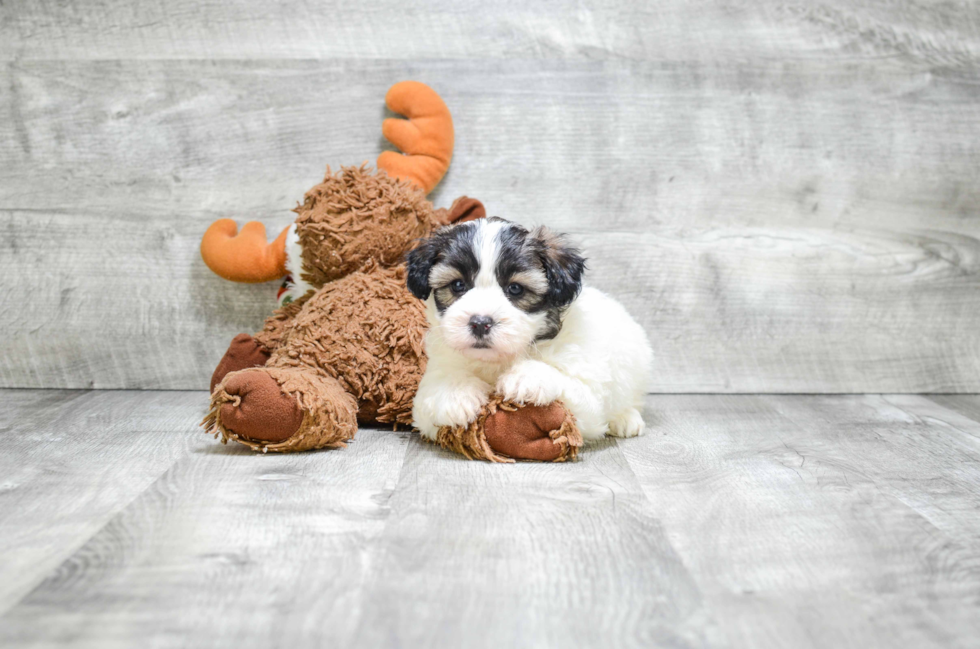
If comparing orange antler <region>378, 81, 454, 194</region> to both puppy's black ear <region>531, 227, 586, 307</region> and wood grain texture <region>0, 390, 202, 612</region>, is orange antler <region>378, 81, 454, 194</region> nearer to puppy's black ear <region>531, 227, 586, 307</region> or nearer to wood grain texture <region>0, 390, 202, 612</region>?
puppy's black ear <region>531, 227, 586, 307</region>

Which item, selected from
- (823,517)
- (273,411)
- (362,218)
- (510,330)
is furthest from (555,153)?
(823,517)

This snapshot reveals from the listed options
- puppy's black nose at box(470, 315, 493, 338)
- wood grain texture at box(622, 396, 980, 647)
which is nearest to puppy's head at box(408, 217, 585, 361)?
puppy's black nose at box(470, 315, 493, 338)

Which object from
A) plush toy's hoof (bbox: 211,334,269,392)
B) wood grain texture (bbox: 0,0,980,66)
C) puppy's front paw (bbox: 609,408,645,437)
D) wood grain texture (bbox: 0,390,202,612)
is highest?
wood grain texture (bbox: 0,0,980,66)

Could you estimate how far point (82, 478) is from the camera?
141cm

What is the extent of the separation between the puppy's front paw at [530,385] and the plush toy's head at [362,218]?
0.55 meters

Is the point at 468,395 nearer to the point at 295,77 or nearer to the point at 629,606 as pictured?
the point at 629,606

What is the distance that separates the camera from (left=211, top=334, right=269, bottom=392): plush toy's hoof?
1909 millimetres

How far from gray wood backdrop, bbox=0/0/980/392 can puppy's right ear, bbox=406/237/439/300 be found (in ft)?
2.35

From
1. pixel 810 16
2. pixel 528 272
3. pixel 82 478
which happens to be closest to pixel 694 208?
pixel 810 16

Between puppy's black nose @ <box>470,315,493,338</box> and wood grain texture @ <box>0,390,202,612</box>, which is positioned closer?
wood grain texture @ <box>0,390,202,612</box>

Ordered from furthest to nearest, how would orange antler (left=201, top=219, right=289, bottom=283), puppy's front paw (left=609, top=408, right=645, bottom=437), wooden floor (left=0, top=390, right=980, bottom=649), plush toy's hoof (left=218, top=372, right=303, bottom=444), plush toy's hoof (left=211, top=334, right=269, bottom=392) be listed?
orange antler (left=201, top=219, right=289, bottom=283)
plush toy's hoof (left=211, top=334, right=269, bottom=392)
puppy's front paw (left=609, top=408, right=645, bottom=437)
plush toy's hoof (left=218, top=372, right=303, bottom=444)
wooden floor (left=0, top=390, right=980, bottom=649)

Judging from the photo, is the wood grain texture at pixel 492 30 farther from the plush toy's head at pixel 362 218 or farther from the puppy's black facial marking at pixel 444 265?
the puppy's black facial marking at pixel 444 265

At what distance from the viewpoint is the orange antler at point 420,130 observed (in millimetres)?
2092

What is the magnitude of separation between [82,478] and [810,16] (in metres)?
2.18
